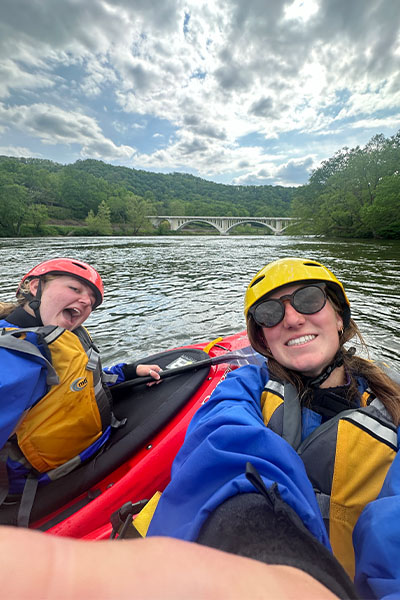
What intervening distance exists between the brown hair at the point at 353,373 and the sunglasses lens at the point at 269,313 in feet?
0.45

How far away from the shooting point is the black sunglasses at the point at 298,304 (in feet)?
6.08

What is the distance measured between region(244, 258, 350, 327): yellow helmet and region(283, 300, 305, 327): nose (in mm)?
171

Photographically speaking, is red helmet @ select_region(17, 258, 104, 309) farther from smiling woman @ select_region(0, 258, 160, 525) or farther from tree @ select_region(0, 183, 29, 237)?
tree @ select_region(0, 183, 29, 237)

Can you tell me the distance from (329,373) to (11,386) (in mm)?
2060

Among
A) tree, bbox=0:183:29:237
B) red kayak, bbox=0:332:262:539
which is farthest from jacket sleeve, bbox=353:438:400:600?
tree, bbox=0:183:29:237

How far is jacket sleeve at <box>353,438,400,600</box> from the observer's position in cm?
92

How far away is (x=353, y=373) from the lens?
1.84 meters

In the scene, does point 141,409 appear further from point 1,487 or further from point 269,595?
point 269,595

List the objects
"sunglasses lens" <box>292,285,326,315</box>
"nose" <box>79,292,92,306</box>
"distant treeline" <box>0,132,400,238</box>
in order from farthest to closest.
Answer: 1. "distant treeline" <box>0,132,400,238</box>
2. "nose" <box>79,292,92,306</box>
3. "sunglasses lens" <box>292,285,326,315</box>

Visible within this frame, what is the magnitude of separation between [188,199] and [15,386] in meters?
135

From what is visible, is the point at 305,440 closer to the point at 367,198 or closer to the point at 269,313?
the point at 269,313

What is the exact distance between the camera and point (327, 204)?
45688mm

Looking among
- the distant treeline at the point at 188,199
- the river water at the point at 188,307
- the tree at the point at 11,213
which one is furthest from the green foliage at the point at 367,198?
the tree at the point at 11,213

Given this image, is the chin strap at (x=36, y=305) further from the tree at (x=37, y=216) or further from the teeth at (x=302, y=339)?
the tree at (x=37, y=216)
